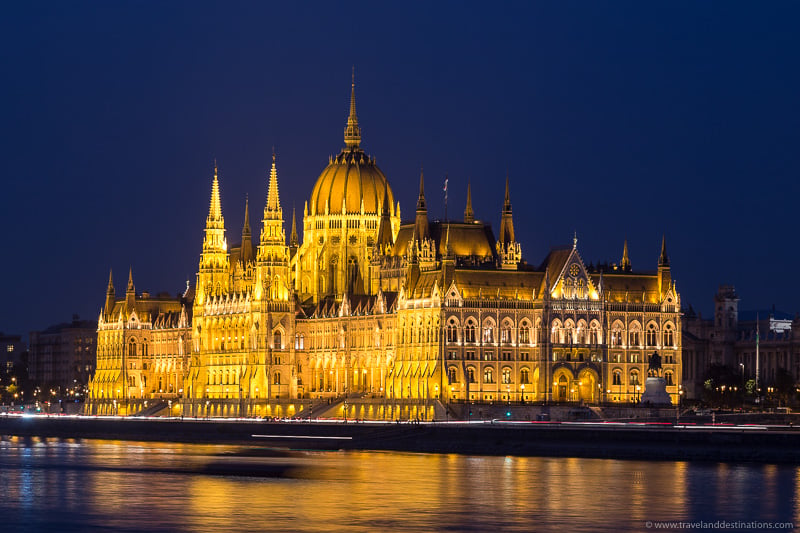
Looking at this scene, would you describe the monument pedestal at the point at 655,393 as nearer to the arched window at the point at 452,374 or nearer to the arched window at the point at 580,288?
the arched window at the point at 580,288

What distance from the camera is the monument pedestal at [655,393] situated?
173 m

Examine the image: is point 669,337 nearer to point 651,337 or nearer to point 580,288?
point 651,337

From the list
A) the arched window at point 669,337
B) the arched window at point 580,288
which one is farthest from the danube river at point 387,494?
the arched window at point 669,337

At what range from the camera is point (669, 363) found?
621ft

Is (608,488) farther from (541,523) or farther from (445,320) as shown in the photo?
(445,320)

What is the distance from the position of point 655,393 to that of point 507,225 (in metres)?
30.5

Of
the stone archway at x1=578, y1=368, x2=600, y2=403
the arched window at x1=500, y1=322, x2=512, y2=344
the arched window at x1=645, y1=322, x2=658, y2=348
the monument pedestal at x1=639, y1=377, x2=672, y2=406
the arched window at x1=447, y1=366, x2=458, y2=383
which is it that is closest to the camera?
the monument pedestal at x1=639, y1=377, x2=672, y2=406

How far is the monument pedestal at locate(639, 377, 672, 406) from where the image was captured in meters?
173

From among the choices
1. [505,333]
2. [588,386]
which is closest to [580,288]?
[505,333]

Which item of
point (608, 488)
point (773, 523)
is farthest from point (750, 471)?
point (773, 523)

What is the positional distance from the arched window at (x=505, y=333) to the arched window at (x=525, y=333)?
3.96ft

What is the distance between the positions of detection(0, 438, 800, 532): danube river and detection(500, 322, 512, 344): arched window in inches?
1697

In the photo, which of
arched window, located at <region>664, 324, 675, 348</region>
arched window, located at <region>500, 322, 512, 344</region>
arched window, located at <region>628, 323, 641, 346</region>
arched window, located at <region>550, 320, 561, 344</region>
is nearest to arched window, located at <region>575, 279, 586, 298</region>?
arched window, located at <region>550, 320, 561, 344</region>

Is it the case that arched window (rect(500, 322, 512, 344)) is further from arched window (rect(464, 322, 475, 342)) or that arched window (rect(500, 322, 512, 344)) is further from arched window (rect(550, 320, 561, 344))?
arched window (rect(550, 320, 561, 344))
